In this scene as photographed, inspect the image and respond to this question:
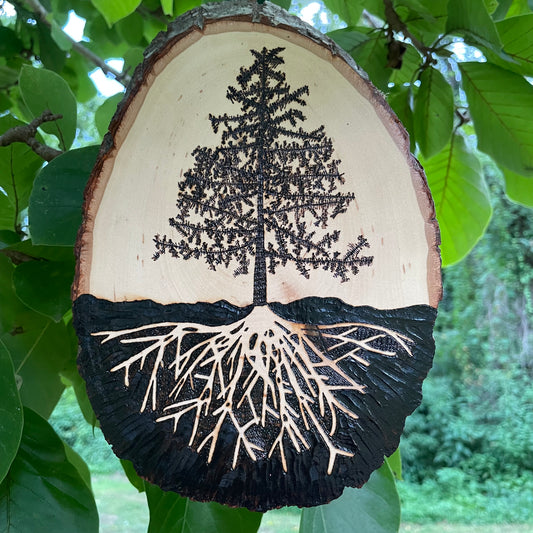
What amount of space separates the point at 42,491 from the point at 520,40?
602mm

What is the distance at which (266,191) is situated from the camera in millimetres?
430

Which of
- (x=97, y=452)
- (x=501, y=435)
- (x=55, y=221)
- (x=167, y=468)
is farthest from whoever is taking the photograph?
(x=97, y=452)

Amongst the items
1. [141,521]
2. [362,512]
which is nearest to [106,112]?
[362,512]

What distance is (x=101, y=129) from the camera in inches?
28.0

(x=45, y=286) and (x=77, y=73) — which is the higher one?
(x=77, y=73)

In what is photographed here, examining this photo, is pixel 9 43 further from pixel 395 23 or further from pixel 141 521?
pixel 141 521

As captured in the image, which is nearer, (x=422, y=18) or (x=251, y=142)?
(x=251, y=142)

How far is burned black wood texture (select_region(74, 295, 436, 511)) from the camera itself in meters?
0.41

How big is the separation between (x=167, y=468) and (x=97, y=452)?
4.08 meters

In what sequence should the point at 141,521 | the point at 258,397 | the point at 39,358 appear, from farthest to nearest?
the point at 141,521
the point at 39,358
the point at 258,397

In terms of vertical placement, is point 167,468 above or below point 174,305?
below

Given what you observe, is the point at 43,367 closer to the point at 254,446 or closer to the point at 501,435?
the point at 254,446

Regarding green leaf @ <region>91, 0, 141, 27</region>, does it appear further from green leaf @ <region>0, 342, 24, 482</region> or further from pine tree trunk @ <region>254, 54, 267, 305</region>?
green leaf @ <region>0, 342, 24, 482</region>

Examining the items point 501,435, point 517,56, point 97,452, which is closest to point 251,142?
point 517,56
